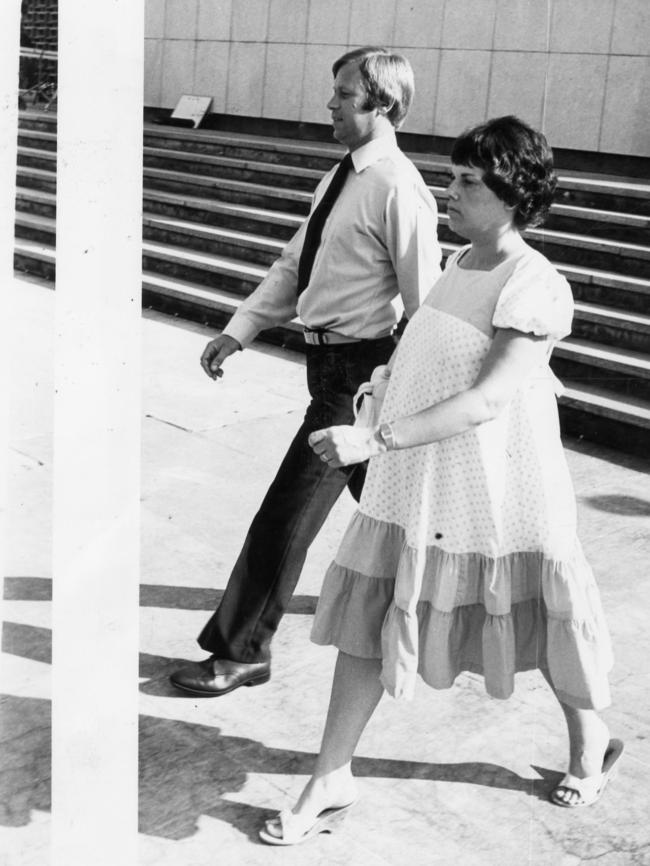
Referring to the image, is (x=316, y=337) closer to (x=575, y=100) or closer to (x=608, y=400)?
(x=608, y=400)

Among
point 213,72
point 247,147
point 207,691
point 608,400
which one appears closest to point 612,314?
point 608,400

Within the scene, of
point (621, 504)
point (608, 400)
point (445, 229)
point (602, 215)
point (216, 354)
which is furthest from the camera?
point (445, 229)

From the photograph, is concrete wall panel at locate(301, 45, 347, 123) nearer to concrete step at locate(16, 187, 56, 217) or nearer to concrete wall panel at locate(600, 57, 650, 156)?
concrete step at locate(16, 187, 56, 217)

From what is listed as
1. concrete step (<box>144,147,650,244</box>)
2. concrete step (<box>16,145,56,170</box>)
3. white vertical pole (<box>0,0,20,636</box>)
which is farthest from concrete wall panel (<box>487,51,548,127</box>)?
white vertical pole (<box>0,0,20,636</box>)

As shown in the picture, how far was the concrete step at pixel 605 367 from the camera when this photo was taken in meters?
6.79

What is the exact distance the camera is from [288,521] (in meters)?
3.63

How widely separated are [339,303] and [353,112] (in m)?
0.56

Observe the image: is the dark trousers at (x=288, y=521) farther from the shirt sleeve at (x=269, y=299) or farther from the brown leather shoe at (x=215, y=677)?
the shirt sleeve at (x=269, y=299)

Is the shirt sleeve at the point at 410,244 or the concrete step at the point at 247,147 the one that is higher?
the shirt sleeve at the point at 410,244

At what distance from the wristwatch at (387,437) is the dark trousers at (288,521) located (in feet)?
3.34

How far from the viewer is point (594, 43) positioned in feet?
35.4

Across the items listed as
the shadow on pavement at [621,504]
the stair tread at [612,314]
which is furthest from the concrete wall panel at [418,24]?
the shadow on pavement at [621,504]

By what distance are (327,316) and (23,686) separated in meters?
1.44

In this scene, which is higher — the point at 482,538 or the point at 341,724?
the point at 482,538
